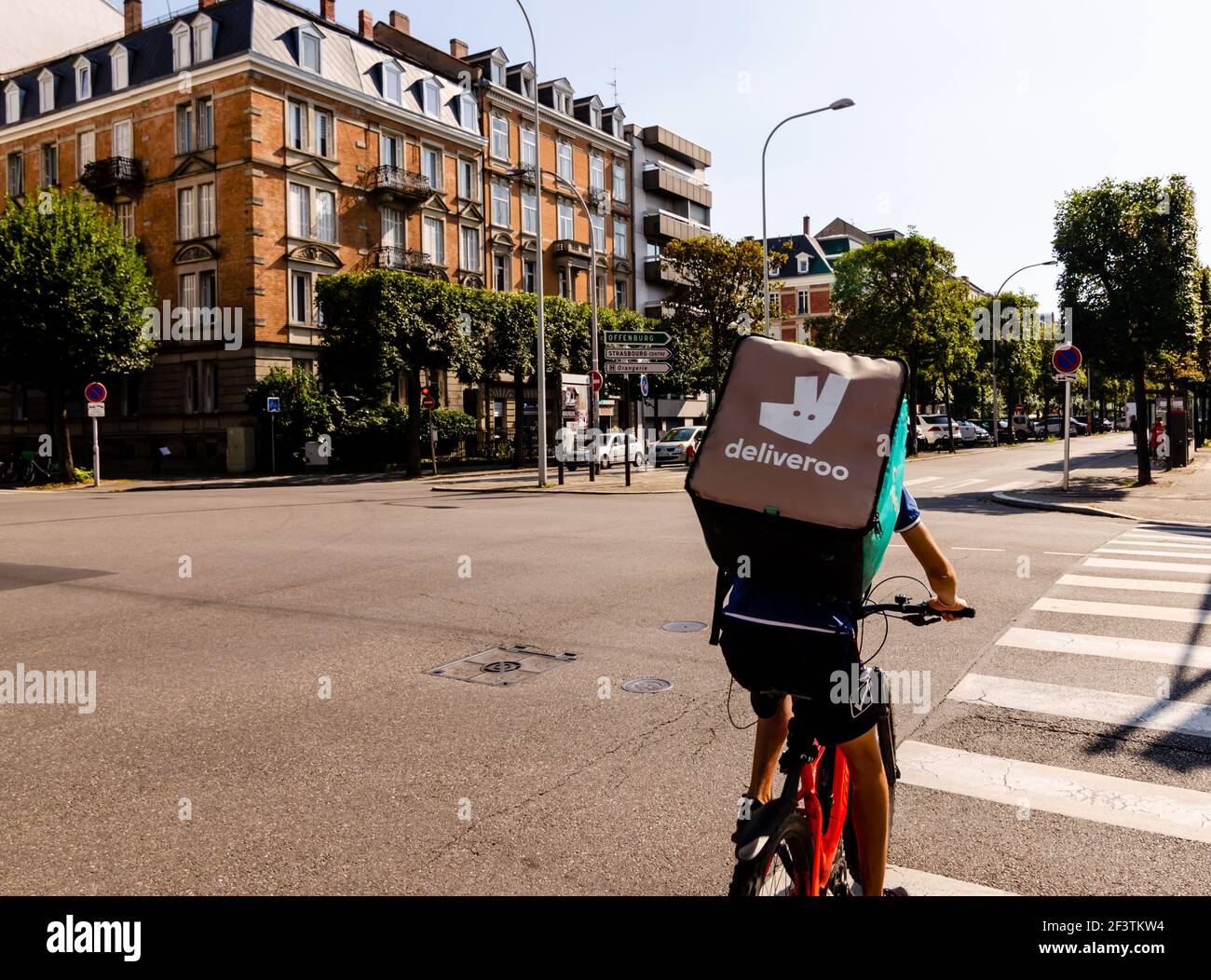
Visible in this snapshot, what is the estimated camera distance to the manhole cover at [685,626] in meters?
7.64

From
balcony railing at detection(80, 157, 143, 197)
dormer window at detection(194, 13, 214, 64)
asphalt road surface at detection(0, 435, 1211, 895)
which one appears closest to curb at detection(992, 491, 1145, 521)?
asphalt road surface at detection(0, 435, 1211, 895)

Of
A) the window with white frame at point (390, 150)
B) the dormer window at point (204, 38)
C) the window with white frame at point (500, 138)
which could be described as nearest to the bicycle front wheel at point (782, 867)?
the dormer window at point (204, 38)

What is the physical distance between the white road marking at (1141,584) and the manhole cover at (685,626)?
4075 mm

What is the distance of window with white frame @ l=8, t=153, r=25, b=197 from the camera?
44844 millimetres

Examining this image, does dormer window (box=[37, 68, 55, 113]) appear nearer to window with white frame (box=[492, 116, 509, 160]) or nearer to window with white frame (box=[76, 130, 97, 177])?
window with white frame (box=[76, 130, 97, 177])

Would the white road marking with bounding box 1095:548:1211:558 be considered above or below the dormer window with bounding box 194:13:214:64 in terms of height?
below

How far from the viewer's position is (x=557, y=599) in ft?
29.3

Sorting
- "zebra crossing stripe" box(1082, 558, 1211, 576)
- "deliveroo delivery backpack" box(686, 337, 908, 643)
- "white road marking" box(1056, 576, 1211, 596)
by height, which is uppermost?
"deliveroo delivery backpack" box(686, 337, 908, 643)

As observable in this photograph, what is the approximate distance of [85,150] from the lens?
42.9 metres

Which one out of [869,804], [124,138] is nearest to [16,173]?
[124,138]

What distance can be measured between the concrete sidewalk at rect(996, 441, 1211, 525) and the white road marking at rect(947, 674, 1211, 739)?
1148 cm

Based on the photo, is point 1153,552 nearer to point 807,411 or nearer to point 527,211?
point 807,411

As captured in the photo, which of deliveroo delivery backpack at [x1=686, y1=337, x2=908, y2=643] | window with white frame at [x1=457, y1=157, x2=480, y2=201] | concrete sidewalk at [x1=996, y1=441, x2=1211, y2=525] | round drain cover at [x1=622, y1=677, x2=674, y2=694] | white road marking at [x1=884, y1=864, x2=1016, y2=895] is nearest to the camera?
deliveroo delivery backpack at [x1=686, y1=337, x2=908, y2=643]

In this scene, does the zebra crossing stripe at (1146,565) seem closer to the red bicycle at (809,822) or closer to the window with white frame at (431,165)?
the red bicycle at (809,822)
